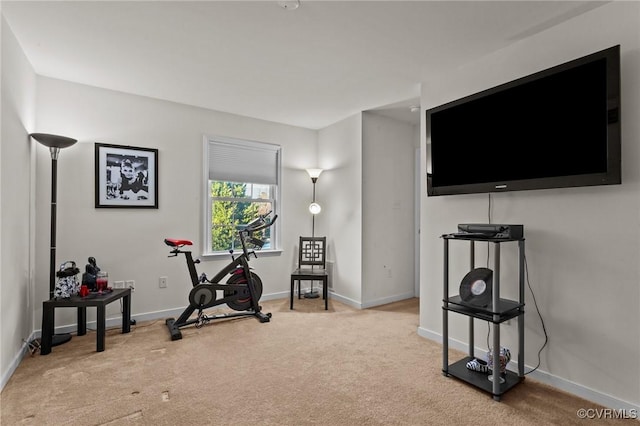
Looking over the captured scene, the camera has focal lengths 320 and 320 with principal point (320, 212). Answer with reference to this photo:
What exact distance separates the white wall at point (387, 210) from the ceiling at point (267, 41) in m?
0.86

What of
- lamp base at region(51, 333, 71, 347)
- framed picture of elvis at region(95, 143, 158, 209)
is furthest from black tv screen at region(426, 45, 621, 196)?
→ lamp base at region(51, 333, 71, 347)

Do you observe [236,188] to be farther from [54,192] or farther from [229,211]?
[54,192]

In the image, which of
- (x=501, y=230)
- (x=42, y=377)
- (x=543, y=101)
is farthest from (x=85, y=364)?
(x=543, y=101)

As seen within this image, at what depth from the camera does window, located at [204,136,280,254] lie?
4027 millimetres

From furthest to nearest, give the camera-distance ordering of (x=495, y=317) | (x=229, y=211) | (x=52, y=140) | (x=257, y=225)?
(x=229, y=211), (x=257, y=225), (x=52, y=140), (x=495, y=317)

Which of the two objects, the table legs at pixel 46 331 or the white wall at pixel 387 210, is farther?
the white wall at pixel 387 210

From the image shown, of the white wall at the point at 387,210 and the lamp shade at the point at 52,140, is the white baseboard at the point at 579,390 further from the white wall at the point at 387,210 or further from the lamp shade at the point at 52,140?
the lamp shade at the point at 52,140

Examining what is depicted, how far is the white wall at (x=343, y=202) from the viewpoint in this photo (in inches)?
161

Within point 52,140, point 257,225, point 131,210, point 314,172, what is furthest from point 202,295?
point 314,172

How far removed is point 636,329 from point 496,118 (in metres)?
1.58

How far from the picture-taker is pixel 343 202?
14.3 feet

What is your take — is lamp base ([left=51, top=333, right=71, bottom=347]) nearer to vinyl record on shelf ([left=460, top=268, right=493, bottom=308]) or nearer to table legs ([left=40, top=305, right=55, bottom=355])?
table legs ([left=40, top=305, right=55, bottom=355])

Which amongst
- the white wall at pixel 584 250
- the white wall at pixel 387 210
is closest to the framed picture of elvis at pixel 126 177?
the white wall at pixel 387 210
